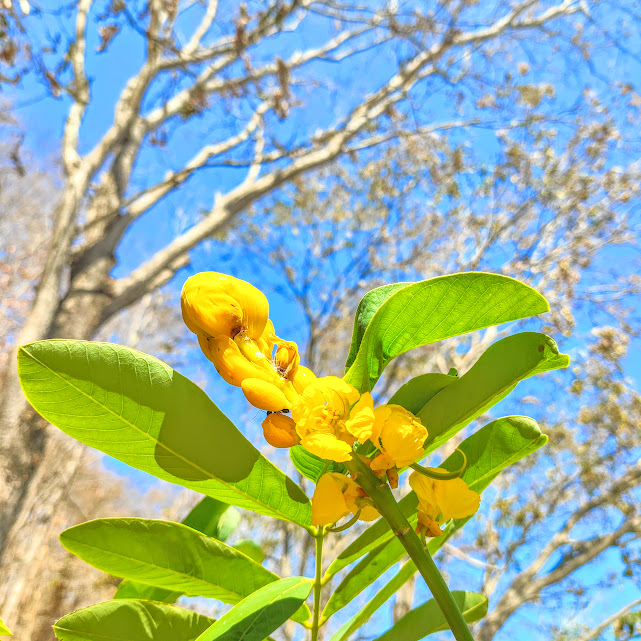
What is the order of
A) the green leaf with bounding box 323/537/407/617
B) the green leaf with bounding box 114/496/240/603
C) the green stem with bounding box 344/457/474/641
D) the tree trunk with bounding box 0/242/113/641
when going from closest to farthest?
the green stem with bounding box 344/457/474/641 → the green leaf with bounding box 323/537/407/617 → the green leaf with bounding box 114/496/240/603 → the tree trunk with bounding box 0/242/113/641

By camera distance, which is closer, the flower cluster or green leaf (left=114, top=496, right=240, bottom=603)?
the flower cluster

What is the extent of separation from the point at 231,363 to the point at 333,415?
90mm

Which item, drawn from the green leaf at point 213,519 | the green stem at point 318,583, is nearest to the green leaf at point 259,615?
the green stem at point 318,583

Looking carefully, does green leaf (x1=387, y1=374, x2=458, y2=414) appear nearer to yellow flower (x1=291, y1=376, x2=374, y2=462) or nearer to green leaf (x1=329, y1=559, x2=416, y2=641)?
yellow flower (x1=291, y1=376, x2=374, y2=462)

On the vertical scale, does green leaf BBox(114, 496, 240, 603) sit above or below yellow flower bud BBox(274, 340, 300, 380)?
below

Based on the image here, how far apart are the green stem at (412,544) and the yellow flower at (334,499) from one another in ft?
0.05

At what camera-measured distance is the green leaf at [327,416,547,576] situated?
1.70 ft

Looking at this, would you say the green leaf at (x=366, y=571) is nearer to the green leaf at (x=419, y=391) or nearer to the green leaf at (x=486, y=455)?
the green leaf at (x=486, y=455)

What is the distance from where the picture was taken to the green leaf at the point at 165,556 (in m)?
0.49

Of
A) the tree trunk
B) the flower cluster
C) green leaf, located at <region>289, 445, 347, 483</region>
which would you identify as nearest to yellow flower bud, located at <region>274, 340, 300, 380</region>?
the flower cluster

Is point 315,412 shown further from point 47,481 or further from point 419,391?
point 47,481

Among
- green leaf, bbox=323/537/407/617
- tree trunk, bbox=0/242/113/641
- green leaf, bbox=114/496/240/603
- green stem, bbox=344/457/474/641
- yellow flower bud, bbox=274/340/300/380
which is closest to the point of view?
green stem, bbox=344/457/474/641

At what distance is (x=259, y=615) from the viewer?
0.44 metres

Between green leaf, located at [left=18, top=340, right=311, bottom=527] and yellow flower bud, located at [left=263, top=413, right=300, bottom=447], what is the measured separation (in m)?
0.06
